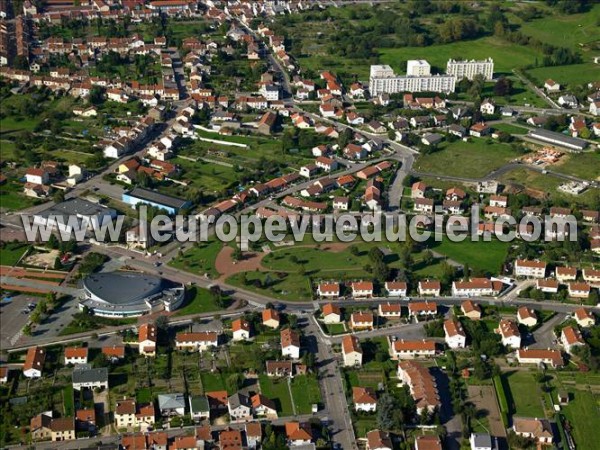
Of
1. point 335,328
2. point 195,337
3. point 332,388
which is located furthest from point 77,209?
point 332,388

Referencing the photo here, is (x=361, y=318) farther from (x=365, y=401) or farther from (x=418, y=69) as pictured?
(x=418, y=69)

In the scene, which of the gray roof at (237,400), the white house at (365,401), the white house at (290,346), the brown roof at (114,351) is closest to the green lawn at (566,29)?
the white house at (290,346)

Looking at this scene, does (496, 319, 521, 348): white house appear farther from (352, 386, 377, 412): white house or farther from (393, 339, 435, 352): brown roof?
(352, 386, 377, 412): white house

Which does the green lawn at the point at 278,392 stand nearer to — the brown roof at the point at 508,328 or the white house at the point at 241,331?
the white house at the point at 241,331

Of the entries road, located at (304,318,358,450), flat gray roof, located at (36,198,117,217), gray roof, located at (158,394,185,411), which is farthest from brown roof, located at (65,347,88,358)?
flat gray roof, located at (36,198,117,217)

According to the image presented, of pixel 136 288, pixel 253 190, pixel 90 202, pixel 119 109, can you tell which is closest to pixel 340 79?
pixel 119 109

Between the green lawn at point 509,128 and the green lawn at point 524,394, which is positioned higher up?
the green lawn at point 509,128
